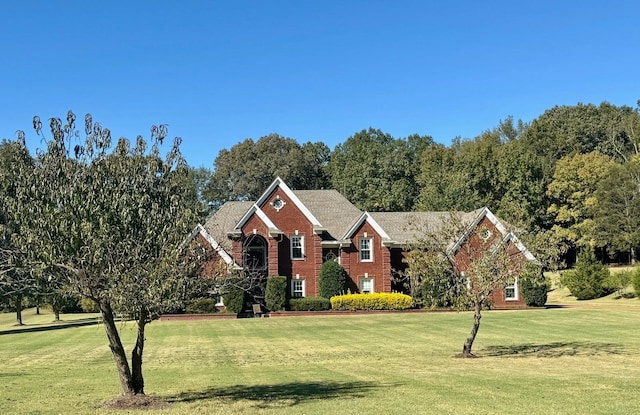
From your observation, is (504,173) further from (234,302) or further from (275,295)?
(234,302)

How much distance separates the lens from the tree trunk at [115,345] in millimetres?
12016

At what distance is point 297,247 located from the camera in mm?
46156

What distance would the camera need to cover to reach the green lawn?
12.4 m

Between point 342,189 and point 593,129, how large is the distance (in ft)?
108

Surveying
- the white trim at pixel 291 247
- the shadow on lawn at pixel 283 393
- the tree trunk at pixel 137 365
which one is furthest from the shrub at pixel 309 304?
the tree trunk at pixel 137 365

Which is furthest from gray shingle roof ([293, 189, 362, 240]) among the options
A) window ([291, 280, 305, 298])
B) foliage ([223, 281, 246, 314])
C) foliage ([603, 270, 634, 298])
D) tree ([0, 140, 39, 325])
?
tree ([0, 140, 39, 325])

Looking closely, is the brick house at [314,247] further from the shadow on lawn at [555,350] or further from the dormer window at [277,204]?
the shadow on lawn at [555,350]

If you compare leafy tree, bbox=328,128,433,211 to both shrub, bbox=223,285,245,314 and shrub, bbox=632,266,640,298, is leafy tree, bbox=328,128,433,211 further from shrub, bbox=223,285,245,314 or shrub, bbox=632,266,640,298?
shrub, bbox=223,285,245,314

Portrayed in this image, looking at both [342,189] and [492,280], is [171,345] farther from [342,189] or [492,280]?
[342,189]

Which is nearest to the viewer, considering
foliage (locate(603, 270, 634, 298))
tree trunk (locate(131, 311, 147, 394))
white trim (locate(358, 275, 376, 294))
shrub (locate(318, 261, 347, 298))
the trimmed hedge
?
tree trunk (locate(131, 311, 147, 394))

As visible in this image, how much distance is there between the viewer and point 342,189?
76.8 metres

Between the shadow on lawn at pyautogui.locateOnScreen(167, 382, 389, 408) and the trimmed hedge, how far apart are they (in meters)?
26.7

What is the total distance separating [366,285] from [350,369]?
92.8 ft

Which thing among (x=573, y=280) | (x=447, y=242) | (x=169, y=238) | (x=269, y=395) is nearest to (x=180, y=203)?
(x=169, y=238)
